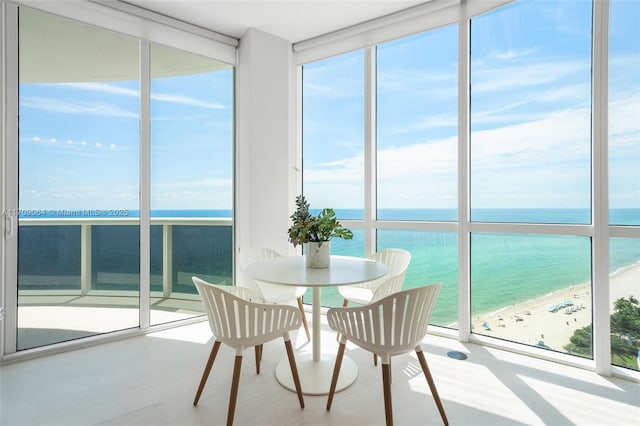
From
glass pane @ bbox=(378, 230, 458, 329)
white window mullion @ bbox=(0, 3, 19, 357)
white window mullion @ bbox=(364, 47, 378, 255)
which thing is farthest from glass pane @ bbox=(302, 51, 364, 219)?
white window mullion @ bbox=(0, 3, 19, 357)

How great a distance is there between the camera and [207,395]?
6.57 ft

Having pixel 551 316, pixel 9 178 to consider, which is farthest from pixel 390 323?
pixel 9 178

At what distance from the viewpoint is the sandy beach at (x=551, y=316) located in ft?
7.34

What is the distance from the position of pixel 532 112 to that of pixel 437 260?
58.5 inches

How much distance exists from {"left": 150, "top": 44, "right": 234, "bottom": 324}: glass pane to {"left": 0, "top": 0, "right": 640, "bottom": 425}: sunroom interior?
2 cm

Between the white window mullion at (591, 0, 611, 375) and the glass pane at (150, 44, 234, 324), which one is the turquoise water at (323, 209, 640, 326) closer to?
the white window mullion at (591, 0, 611, 375)

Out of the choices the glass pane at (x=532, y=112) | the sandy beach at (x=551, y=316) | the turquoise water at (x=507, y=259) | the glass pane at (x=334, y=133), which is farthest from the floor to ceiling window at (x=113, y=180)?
the sandy beach at (x=551, y=316)

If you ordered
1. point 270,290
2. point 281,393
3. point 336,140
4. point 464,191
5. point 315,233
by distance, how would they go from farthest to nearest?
point 336,140 < point 464,191 < point 270,290 < point 315,233 < point 281,393

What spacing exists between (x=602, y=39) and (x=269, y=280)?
2769 millimetres

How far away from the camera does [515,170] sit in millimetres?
2693

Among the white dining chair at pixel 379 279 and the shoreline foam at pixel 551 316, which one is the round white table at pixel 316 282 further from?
the shoreline foam at pixel 551 316

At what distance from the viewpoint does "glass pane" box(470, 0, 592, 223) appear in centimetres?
241

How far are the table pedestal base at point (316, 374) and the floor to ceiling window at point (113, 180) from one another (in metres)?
1.56

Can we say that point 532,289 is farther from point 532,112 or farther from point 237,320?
point 237,320
